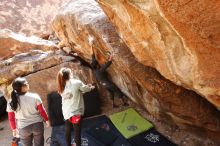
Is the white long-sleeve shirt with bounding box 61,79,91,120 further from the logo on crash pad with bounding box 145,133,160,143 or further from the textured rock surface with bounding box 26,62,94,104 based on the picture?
the textured rock surface with bounding box 26,62,94,104

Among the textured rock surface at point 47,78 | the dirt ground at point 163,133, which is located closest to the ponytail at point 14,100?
the dirt ground at point 163,133

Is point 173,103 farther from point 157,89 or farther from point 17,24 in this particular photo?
point 17,24

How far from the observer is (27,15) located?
1574cm

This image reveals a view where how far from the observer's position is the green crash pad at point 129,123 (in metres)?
7.12

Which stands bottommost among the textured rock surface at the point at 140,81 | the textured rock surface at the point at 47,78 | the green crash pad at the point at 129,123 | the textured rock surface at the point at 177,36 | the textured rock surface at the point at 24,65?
the green crash pad at the point at 129,123

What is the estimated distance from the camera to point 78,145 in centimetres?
599

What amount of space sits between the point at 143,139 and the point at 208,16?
12.9ft

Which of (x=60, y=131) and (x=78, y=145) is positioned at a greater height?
(x=78, y=145)

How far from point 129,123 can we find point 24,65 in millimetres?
3333

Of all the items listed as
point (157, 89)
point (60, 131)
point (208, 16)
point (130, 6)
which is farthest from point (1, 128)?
point (208, 16)

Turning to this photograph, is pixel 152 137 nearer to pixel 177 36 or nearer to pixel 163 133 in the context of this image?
pixel 163 133

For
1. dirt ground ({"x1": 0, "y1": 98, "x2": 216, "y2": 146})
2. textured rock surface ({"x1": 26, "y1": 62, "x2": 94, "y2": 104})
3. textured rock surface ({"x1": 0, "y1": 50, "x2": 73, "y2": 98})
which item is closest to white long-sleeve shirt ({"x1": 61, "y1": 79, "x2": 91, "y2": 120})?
dirt ground ({"x1": 0, "y1": 98, "x2": 216, "y2": 146})

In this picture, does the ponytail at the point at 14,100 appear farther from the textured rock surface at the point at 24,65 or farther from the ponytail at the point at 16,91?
the textured rock surface at the point at 24,65

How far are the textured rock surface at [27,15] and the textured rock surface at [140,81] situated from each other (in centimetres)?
688
